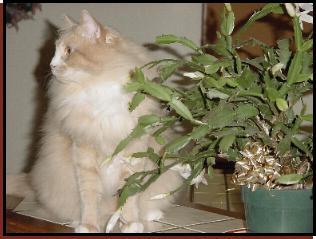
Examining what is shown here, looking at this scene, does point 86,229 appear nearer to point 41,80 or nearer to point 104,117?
point 104,117

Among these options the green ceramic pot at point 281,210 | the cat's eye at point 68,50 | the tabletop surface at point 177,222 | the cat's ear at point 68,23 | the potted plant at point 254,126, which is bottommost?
the tabletop surface at point 177,222

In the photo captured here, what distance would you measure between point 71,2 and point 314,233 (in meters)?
1.72

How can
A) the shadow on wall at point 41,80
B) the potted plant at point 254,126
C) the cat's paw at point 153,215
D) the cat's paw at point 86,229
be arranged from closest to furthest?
the potted plant at point 254,126 → the cat's paw at point 86,229 → the cat's paw at point 153,215 → the shadow on wall at point 41,80

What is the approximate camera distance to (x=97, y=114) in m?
1.25

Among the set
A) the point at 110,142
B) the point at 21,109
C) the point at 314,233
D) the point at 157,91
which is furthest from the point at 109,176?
the point at 21,109

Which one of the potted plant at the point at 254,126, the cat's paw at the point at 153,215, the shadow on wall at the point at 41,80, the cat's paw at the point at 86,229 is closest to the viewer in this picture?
the potted plant at the point at 254,126

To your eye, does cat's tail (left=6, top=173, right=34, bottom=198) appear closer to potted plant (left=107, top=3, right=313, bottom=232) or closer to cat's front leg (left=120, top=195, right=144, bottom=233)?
cat's front leg (left=120, top=195, right=144, bottom=233)

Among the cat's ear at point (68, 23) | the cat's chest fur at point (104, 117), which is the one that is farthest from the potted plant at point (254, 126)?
the cat's ear at point (68, 23)

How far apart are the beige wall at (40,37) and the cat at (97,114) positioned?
99 cm

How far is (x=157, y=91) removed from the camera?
92 cm

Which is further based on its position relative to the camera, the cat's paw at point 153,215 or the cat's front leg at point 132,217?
the cat's paw at point 153,215

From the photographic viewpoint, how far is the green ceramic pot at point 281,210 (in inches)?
38.7

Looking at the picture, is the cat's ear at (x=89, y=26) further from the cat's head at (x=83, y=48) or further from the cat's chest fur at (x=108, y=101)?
the cat's chest fur at (x=108, y=101)

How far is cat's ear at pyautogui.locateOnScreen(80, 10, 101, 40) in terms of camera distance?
125 centimetres
